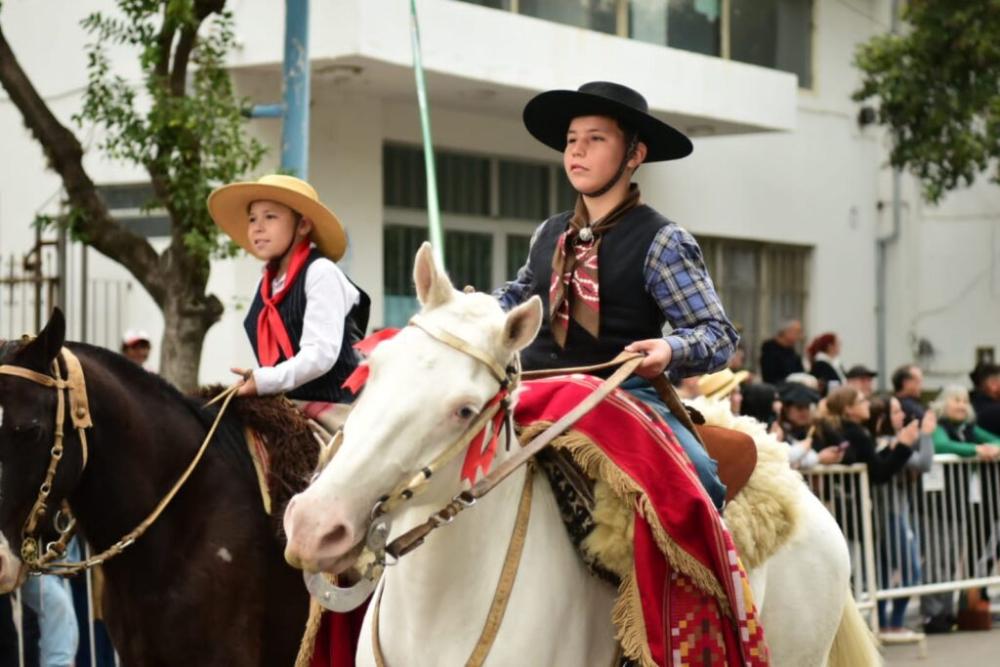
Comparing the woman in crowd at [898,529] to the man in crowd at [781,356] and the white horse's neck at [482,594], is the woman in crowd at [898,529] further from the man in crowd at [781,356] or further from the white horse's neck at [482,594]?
the white horse's neck at [482,594]

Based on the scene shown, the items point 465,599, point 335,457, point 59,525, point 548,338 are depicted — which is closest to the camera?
point 335,457

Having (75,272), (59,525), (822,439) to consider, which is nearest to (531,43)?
(75,272)

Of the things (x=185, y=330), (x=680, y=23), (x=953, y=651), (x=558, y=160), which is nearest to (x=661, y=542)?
(x=185, y=330)

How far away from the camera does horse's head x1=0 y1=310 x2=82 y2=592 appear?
5320 millimetres

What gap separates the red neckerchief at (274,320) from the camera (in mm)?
6453

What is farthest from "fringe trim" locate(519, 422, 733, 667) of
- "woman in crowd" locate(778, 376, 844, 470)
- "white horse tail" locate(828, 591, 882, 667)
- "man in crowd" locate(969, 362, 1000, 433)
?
"man in crowd" locate(969, 362, 1000, 433)

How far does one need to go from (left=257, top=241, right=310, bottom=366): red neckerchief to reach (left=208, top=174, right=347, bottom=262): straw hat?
0.34ft

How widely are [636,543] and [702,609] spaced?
0.33m

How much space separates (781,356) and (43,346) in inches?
459

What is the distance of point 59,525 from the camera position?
623 centimetres

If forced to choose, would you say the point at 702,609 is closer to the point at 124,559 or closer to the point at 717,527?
the point at 717,527

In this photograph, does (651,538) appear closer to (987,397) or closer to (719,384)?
(719,384)

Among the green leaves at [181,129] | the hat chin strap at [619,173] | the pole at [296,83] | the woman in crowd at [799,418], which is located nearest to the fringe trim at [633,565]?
the hat chin strap at [619,173]

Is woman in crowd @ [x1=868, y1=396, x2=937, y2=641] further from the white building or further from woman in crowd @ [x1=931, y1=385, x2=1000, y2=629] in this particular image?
the white building
